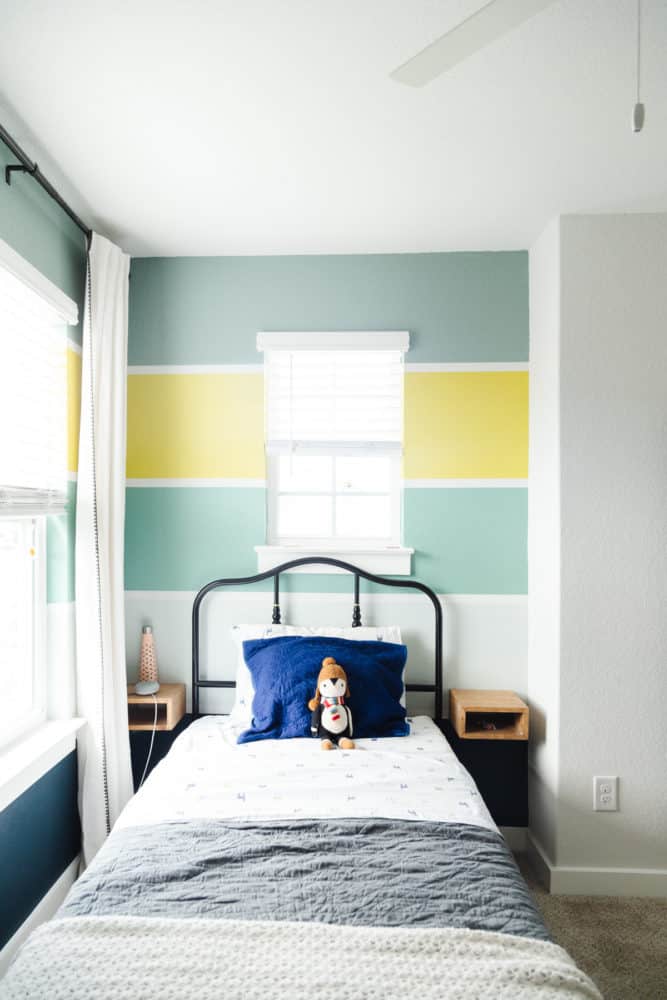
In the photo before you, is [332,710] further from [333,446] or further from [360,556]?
[333,446]

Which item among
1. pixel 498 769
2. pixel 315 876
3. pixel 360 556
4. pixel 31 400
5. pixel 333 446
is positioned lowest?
pixel 498 769

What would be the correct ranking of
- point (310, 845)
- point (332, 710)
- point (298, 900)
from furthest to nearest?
1. point (332, 710)
2. point (310, 845)
3. point (298, 900)

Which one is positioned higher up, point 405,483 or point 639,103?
point 639,103

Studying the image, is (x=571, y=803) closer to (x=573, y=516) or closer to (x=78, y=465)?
(x=573, y=516)

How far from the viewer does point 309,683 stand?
2561mm

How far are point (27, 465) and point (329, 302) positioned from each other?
57.3 inches

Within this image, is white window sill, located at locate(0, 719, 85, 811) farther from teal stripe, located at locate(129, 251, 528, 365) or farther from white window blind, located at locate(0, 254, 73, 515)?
teal stripe, located at locate(129, 251, 528, 365)

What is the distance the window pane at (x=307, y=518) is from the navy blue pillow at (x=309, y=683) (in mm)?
506

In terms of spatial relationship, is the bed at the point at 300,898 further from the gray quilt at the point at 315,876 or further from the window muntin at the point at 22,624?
the window muntin at the point at 22,624

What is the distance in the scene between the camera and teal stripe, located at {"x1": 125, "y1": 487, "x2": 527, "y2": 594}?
2.97 meters

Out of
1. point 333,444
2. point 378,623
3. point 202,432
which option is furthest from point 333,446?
point 378,623

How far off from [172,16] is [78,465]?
1.59 meters

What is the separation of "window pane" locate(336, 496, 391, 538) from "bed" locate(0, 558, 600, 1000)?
1047 millimetres

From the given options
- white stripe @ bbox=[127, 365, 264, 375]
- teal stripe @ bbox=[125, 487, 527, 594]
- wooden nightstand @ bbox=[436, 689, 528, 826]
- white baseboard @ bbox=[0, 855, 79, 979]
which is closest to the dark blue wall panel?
white baseboard @ bbox=[0, 855, 79, 979]
